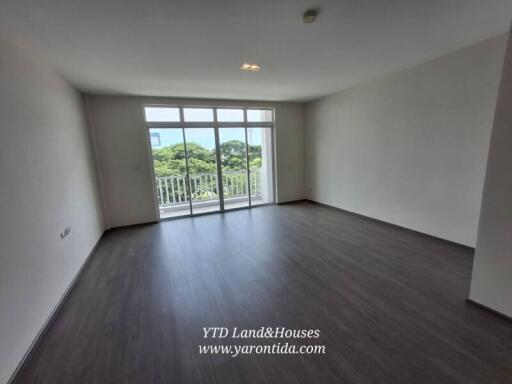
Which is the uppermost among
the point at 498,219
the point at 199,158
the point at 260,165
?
the point at 199,158

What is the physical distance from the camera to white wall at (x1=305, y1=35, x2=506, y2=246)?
108 inches

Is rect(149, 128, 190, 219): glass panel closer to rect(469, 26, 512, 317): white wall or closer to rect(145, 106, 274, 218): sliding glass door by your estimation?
rect(145, 106, 274, 218): sliding glass door

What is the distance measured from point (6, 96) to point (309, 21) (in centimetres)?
257

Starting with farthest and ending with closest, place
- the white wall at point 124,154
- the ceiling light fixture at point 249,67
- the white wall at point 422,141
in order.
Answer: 1. the white wall at point 124,154
2. the ceiling light fixture at point 249,67
3. the white wall at point 422,141

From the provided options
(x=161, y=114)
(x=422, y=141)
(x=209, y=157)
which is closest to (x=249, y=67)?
(x=161, y=114)

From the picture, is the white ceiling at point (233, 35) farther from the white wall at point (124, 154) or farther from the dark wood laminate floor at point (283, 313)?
the dark wood laminate floor at point (283, 313)

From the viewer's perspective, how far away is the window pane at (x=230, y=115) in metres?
5.08

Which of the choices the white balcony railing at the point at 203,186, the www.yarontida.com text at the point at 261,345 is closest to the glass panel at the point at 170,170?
the white balcony railing at the point at 203,186

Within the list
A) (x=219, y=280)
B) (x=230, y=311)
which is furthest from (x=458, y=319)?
(x=219, y=280)

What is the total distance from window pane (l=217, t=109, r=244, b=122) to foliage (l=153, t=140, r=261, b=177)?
50cm

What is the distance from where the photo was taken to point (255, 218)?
190 inches

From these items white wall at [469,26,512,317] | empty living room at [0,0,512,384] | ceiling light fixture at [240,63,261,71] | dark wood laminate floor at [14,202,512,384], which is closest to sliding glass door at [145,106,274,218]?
empty living room at [0,0,512,384]

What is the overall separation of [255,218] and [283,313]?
2.87 meters

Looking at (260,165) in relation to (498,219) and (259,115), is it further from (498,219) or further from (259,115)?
(498,219)
